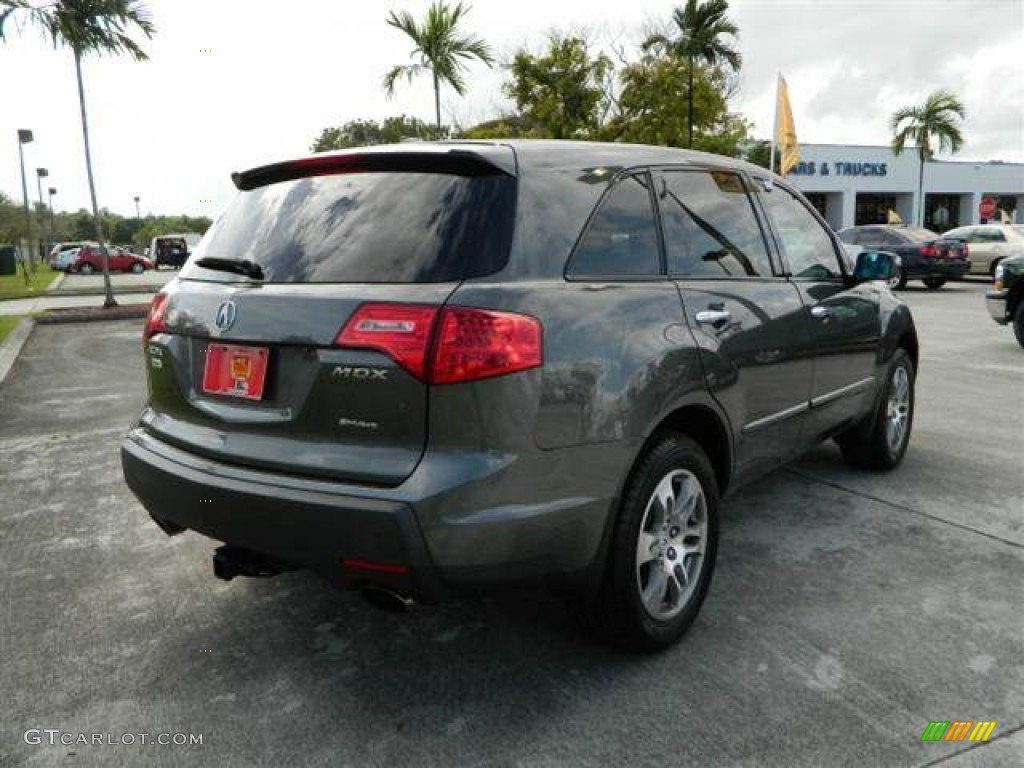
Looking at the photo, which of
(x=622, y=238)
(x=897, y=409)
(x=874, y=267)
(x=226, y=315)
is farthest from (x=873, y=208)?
(x=226, y=315)

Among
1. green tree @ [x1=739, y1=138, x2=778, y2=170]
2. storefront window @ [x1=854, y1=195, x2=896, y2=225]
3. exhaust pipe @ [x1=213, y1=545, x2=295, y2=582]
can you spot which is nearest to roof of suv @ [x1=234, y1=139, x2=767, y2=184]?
exhaust pipe @ [x1=213, y1=545, x2=295, y2=582]

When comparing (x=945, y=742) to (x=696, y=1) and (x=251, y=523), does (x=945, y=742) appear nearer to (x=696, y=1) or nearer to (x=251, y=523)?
(x=251, y=523)

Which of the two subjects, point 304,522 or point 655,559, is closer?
point 304,522

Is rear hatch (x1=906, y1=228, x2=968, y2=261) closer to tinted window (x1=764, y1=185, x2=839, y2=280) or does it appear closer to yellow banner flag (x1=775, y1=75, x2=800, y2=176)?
yellow banner flag (x1=775, y1=75, x2=800, y2=176)

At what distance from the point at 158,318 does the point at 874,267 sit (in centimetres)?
346

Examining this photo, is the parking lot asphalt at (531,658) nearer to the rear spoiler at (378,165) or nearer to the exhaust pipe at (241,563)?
the exhaust pipe at (241,563)

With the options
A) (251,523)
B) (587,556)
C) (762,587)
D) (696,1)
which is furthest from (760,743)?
(696,1)

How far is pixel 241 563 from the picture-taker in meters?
2.68

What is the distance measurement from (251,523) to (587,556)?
99 cm

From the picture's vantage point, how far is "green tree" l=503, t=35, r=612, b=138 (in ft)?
80.2

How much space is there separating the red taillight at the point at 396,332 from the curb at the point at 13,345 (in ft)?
24.3

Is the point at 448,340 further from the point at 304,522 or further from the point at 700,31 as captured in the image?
the point at 700,31

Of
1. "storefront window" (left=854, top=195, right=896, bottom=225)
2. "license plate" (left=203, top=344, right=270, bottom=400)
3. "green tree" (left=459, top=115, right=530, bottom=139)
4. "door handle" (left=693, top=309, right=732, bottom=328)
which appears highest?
"green tree" (left=459, top=115, right=530, bottom=139)

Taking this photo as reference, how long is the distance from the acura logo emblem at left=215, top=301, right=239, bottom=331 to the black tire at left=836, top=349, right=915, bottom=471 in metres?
3.47
